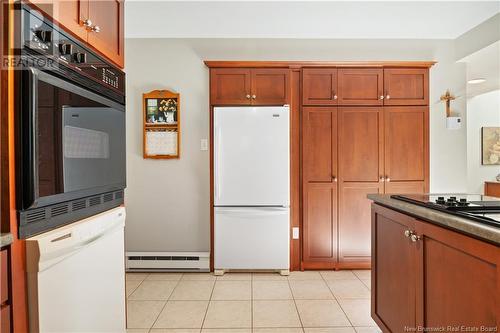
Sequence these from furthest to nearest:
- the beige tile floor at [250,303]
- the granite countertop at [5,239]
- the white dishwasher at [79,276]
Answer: the beige tile floor at [250,303] < the white dishwasher at [79,276] < the granite countertop at [5,239]

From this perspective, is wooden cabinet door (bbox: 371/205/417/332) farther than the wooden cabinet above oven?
Yes

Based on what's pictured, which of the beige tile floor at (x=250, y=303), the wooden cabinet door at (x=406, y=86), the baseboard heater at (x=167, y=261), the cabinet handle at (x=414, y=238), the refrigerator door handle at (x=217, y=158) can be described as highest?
the wooden cabinet door at (x=406, y=86)

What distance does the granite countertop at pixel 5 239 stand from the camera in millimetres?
870

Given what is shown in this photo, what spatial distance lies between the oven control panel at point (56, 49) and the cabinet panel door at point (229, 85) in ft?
5.47

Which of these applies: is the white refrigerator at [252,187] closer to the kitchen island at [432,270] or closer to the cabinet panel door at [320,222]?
the cabinet panel door at [320,222]

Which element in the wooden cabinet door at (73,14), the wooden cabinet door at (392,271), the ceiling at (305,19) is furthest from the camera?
the ceiling at (305,19)

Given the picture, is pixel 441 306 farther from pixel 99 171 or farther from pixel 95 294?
pixel 99 171

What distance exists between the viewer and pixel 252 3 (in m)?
2.58

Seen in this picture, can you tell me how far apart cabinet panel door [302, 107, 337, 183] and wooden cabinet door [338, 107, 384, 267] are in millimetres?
86

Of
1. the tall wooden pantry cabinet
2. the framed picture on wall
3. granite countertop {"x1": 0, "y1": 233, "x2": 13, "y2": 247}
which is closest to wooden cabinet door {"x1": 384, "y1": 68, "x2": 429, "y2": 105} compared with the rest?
the tall wooden pantry cabinet

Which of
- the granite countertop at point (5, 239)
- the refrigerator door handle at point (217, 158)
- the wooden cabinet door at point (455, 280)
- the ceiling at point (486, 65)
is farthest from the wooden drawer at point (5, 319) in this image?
the ceiling at point (486, 65)

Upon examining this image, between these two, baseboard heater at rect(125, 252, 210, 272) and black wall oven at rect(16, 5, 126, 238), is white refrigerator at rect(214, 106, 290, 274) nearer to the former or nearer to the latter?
baseboard heater at rect(125, 252, 210, 272)

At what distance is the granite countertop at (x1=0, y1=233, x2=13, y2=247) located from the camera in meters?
0.87

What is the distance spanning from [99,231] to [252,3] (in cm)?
228
